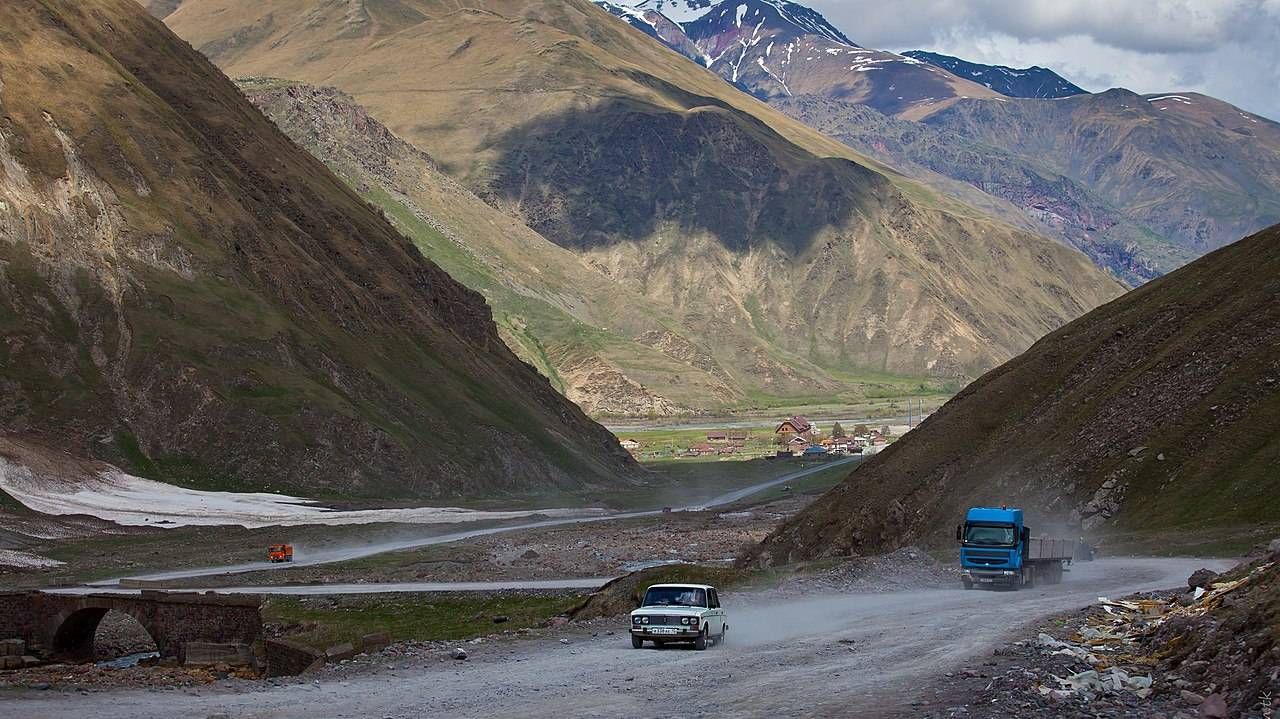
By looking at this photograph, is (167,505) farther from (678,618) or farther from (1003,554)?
(678,618)

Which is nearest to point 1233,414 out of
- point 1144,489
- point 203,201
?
point 1144,489

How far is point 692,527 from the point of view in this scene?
129 meters

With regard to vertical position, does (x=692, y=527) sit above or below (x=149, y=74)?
below

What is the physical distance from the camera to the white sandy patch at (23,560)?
286 ft

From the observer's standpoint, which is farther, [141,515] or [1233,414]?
[141,515]

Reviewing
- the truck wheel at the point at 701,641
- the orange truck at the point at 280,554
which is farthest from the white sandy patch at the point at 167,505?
the truck wheel at the point at 701,641

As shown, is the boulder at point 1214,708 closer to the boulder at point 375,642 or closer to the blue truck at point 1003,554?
the boulder at point 375,642

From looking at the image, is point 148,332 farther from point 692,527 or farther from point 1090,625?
point 1090,625

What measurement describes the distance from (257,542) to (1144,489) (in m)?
62.7

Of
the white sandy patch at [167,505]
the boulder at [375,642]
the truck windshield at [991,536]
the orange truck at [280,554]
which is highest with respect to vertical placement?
the white sandy patch at [167,505]

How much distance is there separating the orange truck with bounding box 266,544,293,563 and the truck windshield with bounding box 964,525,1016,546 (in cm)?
5429

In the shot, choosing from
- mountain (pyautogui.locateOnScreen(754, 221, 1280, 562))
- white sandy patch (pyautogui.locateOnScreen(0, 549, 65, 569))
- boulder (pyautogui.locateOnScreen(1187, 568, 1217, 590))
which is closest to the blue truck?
mountain (pyautogui.locateOnScreen(754, 221, 1280, 562))

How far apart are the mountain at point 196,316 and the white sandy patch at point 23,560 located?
121 ft

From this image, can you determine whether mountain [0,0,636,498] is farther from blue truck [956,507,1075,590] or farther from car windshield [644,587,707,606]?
car windshield [644,587,707,606]
